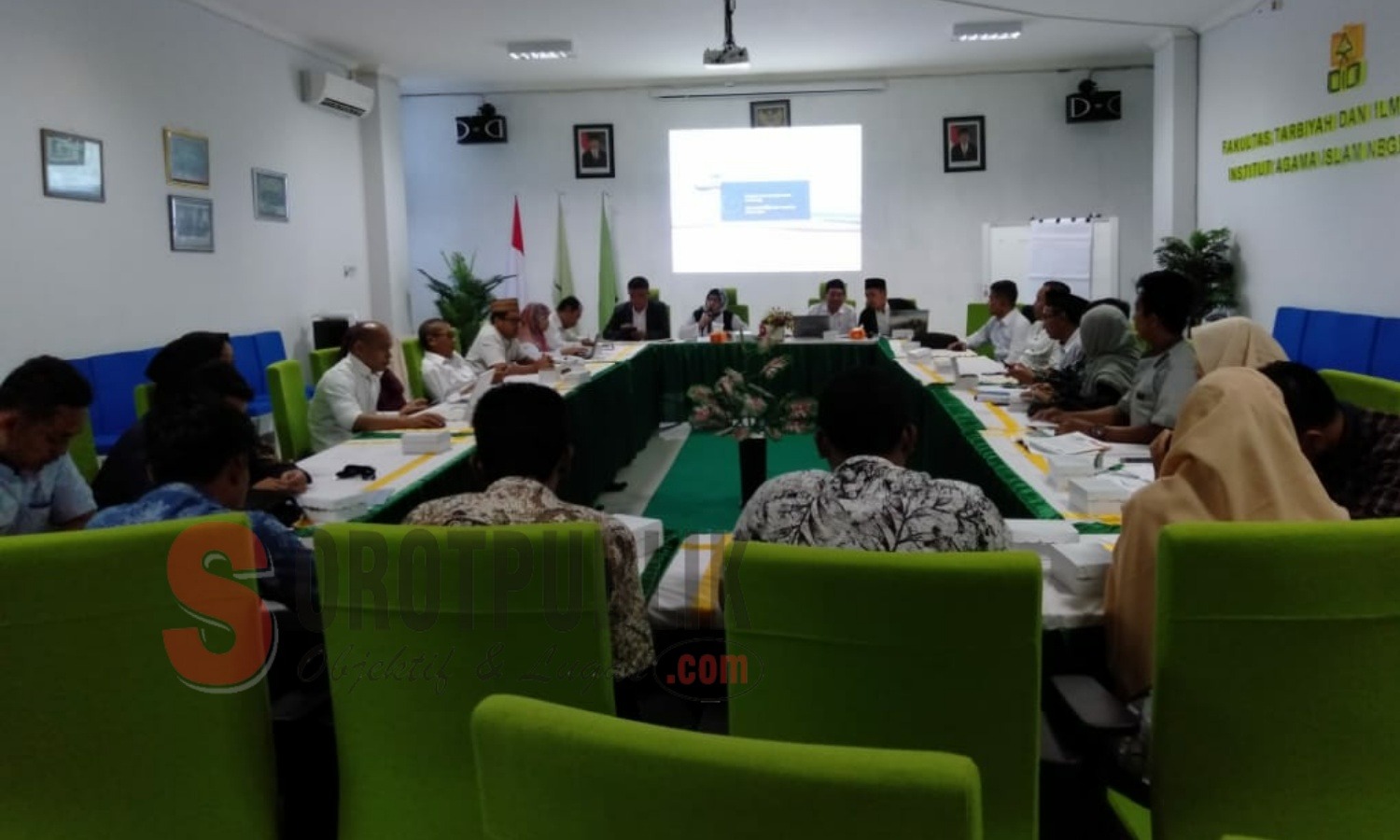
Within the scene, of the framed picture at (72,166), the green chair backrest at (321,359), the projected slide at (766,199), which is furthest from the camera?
the projected slide at (766,199)

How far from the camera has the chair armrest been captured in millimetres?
1472

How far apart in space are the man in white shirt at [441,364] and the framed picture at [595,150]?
5062mm

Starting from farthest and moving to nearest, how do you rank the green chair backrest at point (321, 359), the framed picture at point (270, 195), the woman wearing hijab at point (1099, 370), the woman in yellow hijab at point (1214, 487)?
Answer: the framed picture at point (270, 195)
the green chair backrest at point (321, 359)
the woman wearing hijab at point (1099, 370)
the woman in yellow hijab at point (1214, 487)

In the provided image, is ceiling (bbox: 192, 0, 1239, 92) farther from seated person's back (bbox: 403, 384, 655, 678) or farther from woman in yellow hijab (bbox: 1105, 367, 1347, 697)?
woman in yellow hijab (bbox: 1105, 367, 1347, 697)

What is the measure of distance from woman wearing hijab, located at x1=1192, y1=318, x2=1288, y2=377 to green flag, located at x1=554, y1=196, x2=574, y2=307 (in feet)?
24.1

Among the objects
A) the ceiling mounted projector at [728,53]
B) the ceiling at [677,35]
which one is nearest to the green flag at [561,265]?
the ceiling at [677,35]

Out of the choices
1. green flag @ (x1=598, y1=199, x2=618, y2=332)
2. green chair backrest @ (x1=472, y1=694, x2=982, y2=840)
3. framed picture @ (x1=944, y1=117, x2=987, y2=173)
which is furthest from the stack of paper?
green flag @ (x1=598, y1=199, x2=618, y2=332)

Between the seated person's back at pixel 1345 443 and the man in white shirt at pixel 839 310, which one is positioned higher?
the man in white shirt at pixel 839 310

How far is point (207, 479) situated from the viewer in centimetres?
188

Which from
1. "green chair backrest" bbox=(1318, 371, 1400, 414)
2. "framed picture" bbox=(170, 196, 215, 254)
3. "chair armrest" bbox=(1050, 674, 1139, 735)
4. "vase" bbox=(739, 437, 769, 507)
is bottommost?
"vase" bbox=(739, 437, 769, 507)

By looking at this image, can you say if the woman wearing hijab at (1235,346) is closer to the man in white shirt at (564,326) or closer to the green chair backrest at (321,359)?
the green chair backrest at (321,359)

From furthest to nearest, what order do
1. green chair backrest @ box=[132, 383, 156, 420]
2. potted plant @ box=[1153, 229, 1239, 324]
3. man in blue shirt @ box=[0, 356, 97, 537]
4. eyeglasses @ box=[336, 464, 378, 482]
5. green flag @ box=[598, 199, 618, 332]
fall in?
green flag @ box=[598, 199, 618, 332] < potted plant @ box=[1153, 229, 1239, 324] < green chair backrest @ box=[132, 383, 156, 420] < eyeglasses @ box=[336, 464, 378, 482] < man in blue shirt @ box=[0, 356, 97, 537]

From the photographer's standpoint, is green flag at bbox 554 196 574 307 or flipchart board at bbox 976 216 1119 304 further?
green flag at bbox 554 196 574 307

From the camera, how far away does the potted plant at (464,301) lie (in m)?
9.73
